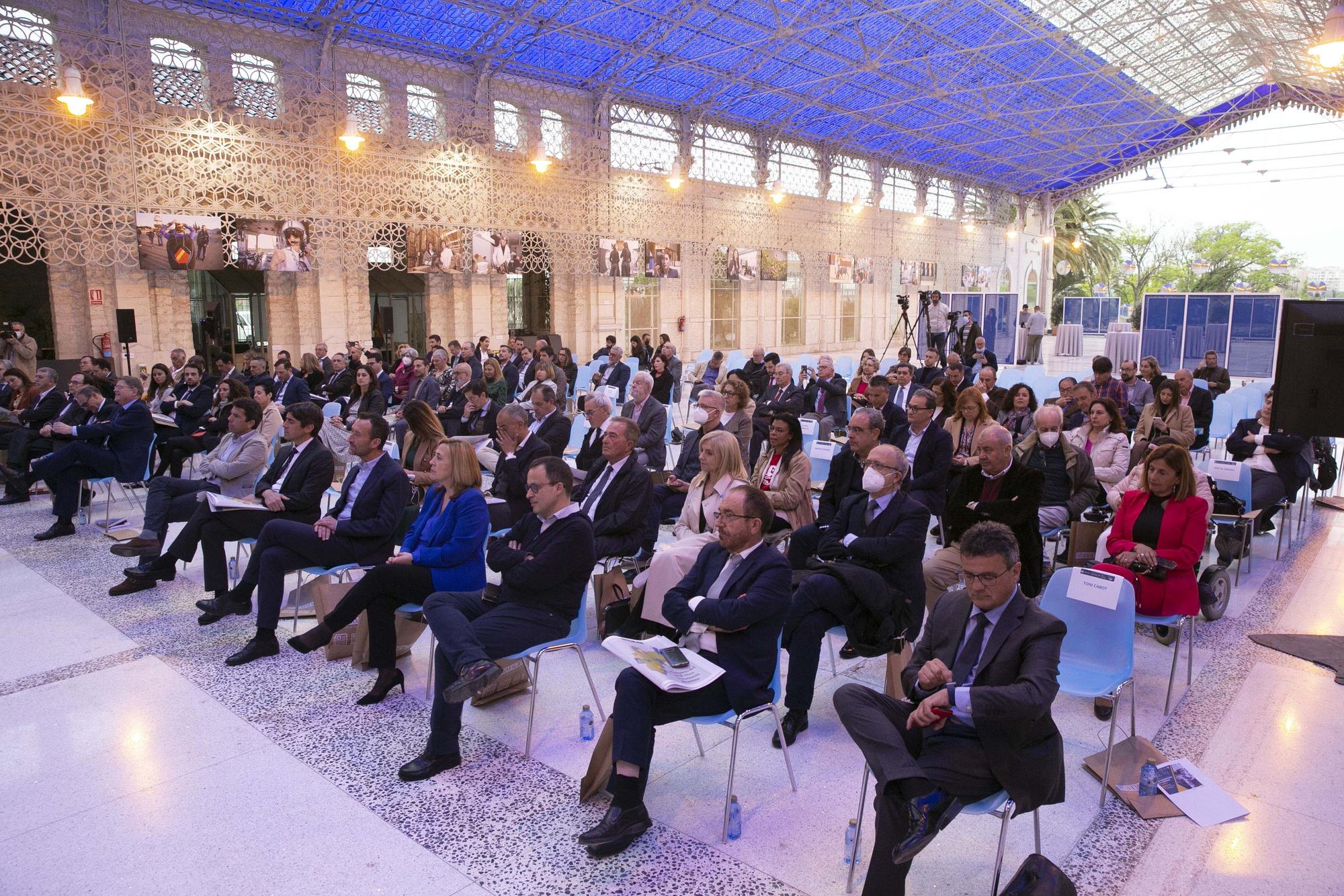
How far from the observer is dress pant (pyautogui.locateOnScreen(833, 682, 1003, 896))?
8.21ft

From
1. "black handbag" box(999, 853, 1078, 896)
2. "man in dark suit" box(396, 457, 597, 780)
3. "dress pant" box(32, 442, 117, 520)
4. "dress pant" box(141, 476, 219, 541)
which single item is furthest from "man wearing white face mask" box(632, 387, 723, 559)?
A: "dress pant" box(32, 442, 117, 520)

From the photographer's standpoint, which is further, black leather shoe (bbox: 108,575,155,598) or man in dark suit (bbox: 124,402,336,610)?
black leather shoe (bbox: 108,575,155,598)

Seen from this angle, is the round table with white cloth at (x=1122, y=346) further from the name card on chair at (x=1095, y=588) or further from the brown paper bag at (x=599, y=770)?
the brown paper bag at (x=599, y=770)

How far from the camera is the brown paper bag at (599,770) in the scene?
3.30 m

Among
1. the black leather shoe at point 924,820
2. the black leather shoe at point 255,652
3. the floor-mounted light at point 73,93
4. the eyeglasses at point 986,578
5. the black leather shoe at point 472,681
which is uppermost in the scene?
the floor-mounted light at point 73,93

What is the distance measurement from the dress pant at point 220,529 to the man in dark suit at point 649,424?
8.55ft

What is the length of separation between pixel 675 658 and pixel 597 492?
202cm

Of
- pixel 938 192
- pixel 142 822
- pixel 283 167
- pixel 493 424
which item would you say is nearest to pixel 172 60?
A: pixel 283 167

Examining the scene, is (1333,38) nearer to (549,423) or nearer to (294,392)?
(549,423)

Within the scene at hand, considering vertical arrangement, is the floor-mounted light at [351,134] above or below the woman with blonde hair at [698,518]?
above

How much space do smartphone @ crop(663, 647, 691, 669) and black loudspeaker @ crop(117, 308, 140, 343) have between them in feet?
38.7

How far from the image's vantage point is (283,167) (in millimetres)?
13516

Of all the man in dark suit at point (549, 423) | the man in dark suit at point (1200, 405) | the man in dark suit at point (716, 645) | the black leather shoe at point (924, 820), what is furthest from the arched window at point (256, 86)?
the black leather shoe at point (924, 820)

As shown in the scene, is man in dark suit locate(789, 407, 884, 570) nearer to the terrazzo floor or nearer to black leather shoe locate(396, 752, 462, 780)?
the terrazzo floor
